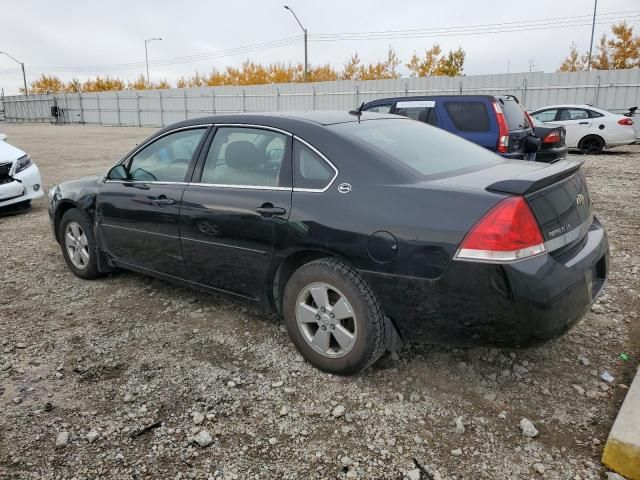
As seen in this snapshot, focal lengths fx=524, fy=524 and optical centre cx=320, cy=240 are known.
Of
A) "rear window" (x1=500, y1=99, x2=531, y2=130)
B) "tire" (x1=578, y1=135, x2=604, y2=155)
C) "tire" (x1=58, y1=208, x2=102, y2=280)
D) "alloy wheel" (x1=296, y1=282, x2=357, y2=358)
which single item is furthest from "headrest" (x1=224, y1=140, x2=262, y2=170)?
"tire" (x1=578, y1=135, x2=604, y2=155)

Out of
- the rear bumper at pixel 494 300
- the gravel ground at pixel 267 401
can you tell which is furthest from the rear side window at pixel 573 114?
the rear bumper at pixel 494 300

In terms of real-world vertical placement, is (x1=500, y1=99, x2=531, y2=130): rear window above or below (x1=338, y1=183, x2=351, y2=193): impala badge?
above

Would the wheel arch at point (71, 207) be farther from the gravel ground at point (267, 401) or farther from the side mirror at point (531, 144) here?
the side mirror at point (531, 144)

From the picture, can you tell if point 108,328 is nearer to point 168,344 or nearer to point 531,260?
point 168,344

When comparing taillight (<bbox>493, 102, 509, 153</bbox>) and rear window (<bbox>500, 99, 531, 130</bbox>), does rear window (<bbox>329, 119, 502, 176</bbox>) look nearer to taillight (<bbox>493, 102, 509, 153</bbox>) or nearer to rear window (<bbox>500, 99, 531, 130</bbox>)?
taillight (<bbox>493, 102, 509, 153</bbox>)

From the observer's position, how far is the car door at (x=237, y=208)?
127 inches

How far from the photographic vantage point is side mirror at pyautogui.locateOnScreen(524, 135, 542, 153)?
327 inches

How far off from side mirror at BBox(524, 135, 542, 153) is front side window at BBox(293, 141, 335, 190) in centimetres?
625

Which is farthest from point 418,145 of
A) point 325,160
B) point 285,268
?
point 285,268

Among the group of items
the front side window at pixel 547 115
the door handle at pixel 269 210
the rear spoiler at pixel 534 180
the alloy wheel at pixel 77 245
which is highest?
the front side window at pixel 547 115

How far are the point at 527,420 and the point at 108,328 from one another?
2.89m

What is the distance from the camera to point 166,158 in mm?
4059

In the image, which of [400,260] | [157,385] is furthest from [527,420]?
[157,385]

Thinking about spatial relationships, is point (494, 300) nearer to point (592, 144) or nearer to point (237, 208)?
point (237, 208)
